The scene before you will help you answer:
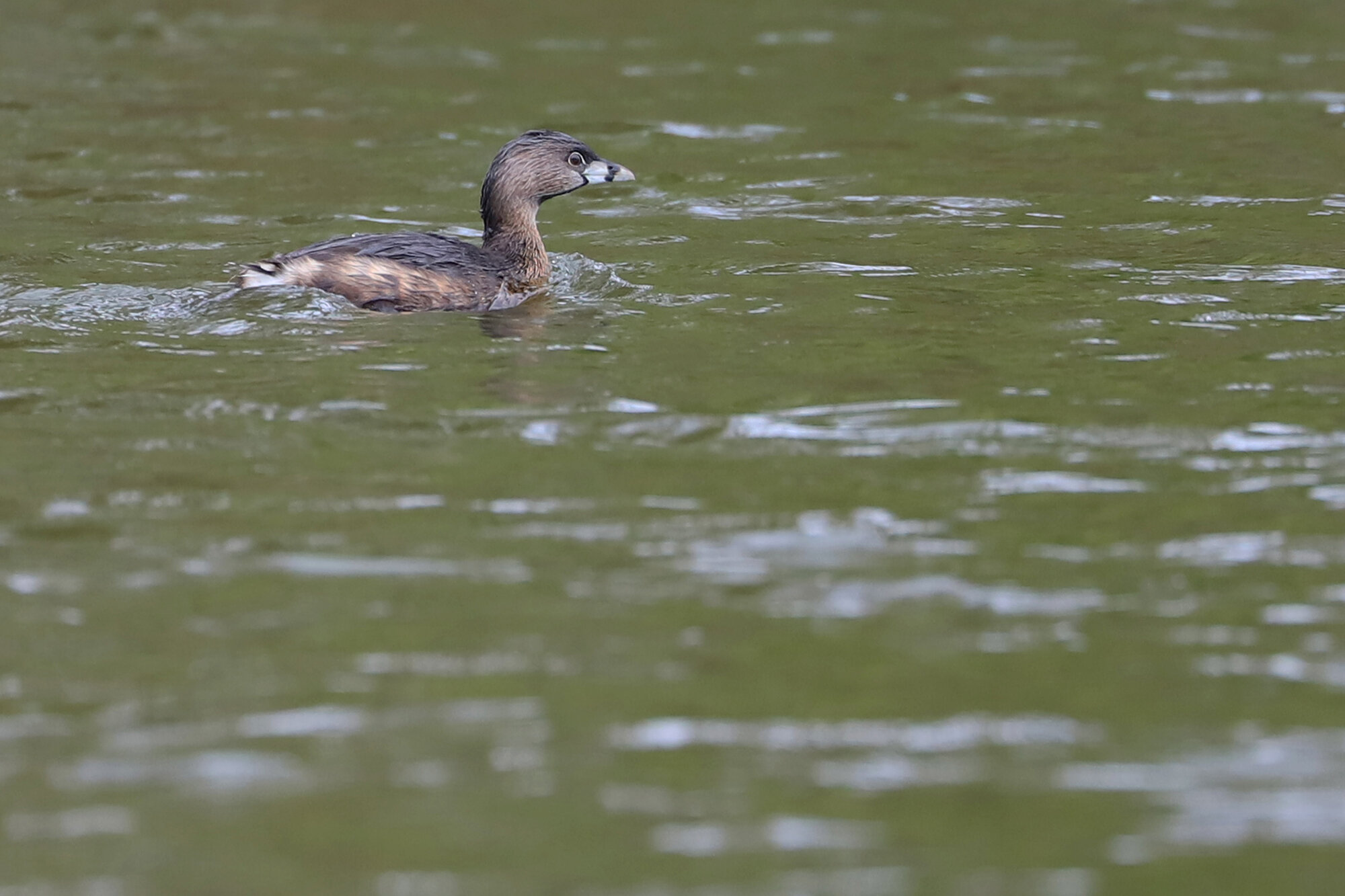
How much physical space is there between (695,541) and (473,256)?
13.5 ft

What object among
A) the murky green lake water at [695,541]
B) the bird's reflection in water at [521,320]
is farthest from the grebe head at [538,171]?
the bird's reflection in water at [521,320]

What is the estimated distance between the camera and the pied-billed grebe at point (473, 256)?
9039mm

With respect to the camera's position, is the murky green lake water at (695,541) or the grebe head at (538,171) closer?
the murky green lake water at (695,541)

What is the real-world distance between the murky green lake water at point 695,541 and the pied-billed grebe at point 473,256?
0.17 m

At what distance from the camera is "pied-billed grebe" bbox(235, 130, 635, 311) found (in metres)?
9.04

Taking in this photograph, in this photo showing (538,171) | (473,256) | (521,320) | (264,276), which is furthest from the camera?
(538,171)

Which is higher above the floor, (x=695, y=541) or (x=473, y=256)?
(x=473, y=256)

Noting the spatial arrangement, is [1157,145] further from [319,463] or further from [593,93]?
[319,463]

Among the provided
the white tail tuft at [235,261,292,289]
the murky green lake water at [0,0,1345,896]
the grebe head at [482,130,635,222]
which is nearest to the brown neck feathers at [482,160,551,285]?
the grebe head at [482,130,635,222]

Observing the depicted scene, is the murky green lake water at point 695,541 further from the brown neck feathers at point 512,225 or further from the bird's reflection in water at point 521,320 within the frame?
the brown neck feathers at point 512,225

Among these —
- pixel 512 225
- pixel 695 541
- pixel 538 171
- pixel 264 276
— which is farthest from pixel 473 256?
pixel 695 541

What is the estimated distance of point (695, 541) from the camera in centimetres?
589

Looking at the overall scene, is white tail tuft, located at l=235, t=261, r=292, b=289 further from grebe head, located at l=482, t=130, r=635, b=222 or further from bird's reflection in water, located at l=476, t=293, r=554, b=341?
grebe head, located at l=482, t=130, r=635, b=222

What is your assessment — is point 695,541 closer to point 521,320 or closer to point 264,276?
point 521,320
